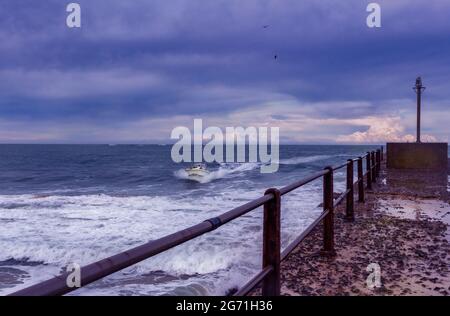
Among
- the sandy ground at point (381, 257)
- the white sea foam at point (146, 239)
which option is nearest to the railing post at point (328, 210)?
the sandy ground at point (381, 257)

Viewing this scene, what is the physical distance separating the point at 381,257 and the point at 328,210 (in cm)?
101

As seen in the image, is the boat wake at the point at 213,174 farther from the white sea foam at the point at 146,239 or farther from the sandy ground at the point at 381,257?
the sandy ground at the point at 381,257

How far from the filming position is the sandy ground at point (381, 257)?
4.00 m

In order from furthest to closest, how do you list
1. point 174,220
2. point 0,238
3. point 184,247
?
point 174,220
point 0,238
point 184,247

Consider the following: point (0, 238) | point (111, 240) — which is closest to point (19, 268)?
point (111, 240)

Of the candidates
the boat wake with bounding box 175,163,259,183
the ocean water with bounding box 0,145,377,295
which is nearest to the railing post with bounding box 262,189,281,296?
the ocean water with bounding box 0,145,377,295

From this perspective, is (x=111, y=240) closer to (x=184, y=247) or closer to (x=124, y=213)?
(x=184, y=247)

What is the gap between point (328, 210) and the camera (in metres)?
4.85

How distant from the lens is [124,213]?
17.3 m

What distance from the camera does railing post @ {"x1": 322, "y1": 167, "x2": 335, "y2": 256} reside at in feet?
15.9

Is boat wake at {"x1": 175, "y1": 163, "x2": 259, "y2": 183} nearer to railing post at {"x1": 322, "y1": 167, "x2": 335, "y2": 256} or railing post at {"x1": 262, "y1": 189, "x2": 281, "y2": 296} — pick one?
railing post at {"x1": 322, "y1": 167, "x2": 335, "y2": 256}

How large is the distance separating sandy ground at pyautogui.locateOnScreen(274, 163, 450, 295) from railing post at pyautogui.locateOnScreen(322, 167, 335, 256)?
15cm
